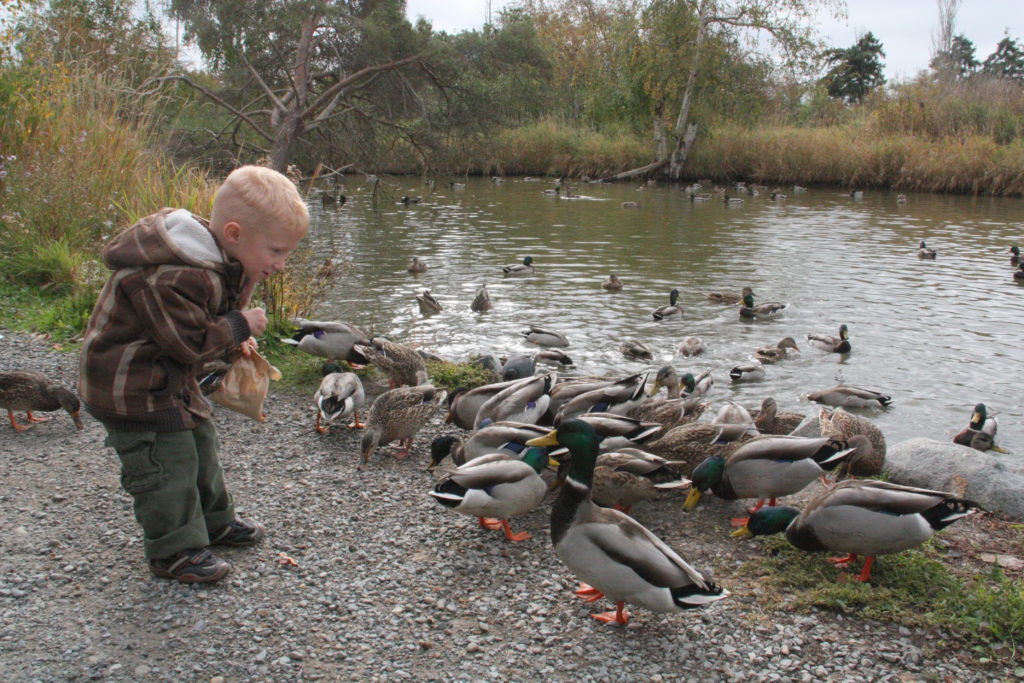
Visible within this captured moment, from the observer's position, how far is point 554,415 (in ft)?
19.7

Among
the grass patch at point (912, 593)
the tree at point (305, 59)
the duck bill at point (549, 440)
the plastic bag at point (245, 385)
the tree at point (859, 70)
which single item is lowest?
the grass patch at point (912, 593)

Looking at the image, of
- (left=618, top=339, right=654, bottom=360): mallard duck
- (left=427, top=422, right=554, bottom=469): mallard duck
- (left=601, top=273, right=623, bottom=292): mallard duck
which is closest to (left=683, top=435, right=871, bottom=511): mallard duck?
(left=427, top=422, right=554, bottom=469): mallard duck

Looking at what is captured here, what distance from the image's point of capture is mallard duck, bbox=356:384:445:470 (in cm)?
524

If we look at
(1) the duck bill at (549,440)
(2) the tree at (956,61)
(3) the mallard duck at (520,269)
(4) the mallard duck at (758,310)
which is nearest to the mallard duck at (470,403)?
(1) the duck bill at (549,440)

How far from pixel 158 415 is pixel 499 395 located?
279cm

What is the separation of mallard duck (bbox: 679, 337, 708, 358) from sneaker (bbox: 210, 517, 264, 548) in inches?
258

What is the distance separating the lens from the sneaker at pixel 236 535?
3.79 metres

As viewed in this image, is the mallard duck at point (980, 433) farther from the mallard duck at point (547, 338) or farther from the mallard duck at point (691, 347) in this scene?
the mallard duck at point (547, 338)

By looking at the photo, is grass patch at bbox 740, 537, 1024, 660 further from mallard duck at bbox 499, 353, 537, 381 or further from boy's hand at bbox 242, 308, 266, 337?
mallard duck at bbox 499, 353, 537, 381

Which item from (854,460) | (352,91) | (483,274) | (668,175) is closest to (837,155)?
(668,175)

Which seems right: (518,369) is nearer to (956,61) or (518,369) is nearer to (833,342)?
(833,342)

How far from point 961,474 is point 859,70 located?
5724 centimetres

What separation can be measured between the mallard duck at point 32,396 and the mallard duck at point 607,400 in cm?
332

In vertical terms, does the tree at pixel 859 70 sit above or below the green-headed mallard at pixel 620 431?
above
